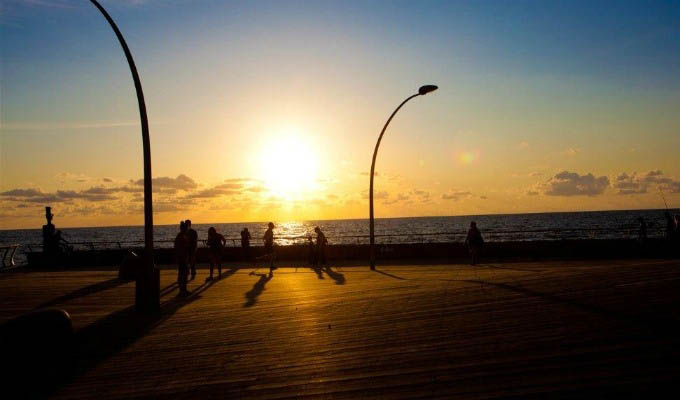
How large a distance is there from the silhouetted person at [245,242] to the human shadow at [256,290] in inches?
278

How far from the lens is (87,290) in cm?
A: 1606

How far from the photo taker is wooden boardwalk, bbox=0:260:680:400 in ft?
18.6

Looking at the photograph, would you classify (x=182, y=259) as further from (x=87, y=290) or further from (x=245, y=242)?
(x=245, y=242)

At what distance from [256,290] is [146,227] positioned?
4909mm

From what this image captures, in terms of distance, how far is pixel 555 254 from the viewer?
29422 mm

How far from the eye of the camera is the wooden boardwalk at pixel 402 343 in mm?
5664

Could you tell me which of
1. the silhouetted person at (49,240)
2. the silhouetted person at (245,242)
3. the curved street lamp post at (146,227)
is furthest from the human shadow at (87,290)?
the silhouetted person at (49,240)

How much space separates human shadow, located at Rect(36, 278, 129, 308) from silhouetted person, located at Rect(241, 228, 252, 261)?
864 centimetres

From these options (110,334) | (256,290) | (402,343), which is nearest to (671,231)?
(256,290)

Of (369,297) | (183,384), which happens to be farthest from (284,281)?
(183,384)

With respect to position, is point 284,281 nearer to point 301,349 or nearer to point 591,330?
point 301,349

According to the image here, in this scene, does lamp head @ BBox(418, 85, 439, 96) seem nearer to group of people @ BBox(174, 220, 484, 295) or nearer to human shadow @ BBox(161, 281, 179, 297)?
group of people @ BBox(174, 220, 484, 295)

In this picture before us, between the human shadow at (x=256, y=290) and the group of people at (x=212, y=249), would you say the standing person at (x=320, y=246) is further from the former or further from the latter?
the human shadow at (x=256, y=290)

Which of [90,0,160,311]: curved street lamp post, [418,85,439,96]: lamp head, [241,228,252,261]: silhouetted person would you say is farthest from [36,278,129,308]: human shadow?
[418,85,439,96]: lamp head
